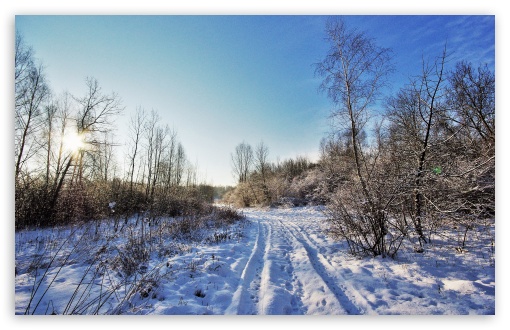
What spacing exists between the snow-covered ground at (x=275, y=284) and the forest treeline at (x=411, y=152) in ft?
2.30

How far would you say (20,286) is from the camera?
3387 millimetres

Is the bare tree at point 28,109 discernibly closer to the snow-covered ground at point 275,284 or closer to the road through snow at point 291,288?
the snow-covered ground at point 275,284

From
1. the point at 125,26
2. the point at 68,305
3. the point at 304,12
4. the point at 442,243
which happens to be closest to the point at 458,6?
the point at 304,12

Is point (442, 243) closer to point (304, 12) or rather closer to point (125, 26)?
point (304, 12)

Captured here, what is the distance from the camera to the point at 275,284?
3.84 m

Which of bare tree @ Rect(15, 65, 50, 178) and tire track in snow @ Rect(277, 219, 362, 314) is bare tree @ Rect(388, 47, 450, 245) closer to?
tire track in snow @ Rect(277, 219, 362, 314)

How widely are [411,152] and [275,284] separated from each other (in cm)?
471

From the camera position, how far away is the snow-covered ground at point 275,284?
2.96 m

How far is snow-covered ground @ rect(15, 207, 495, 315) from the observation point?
9.71ft

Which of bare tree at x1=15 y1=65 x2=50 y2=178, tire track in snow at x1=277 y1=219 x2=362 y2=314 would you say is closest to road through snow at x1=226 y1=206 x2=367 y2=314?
tire track in snow at x1=277 y1=219 x2=362 y2=314

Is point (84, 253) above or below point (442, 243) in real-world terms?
below

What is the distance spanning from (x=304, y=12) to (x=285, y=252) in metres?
6.05

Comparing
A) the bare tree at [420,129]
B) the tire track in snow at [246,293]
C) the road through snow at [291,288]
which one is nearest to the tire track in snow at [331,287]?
the road through snow at [291,288]

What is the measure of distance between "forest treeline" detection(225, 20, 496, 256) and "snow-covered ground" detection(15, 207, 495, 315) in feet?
2.30
